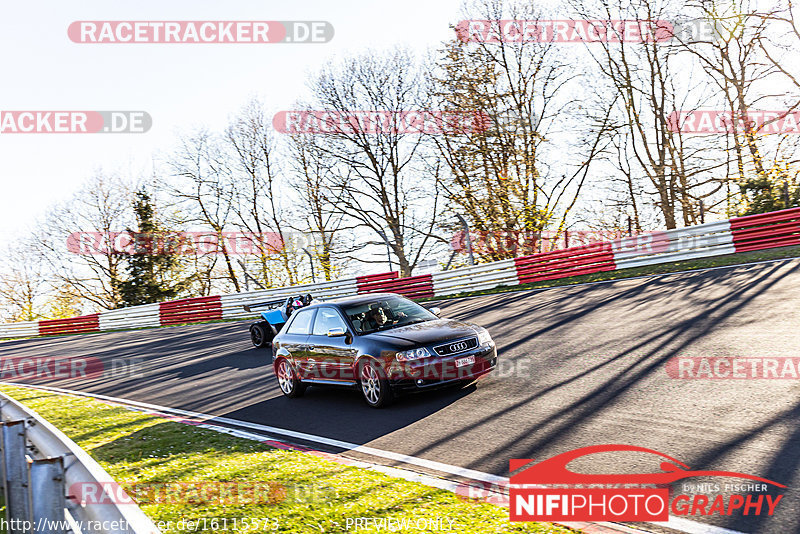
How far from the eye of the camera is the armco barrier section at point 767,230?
635 inches

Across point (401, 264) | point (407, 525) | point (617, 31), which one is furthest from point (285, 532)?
point (401, 264)

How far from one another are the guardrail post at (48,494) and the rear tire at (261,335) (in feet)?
42.9

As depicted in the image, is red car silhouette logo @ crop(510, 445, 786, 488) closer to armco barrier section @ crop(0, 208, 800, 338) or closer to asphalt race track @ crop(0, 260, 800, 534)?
asphalt race track @ crop(0, 260, 800, 534)

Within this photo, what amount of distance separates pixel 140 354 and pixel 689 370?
1676 cm

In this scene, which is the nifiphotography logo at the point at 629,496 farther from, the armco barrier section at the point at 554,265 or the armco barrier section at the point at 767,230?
the armco barrier section at the point at 554,265

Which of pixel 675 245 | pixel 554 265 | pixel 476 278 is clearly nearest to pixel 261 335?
pixel 476 278

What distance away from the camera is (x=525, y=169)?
2902cm

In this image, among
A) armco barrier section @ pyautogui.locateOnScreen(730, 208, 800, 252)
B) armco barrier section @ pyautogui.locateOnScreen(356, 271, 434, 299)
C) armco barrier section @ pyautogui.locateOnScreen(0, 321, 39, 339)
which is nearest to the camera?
armco barrier section @ pyautogui.locateOnScreen(730, 208, 800, 252)

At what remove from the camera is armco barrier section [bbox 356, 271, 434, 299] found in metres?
23.5

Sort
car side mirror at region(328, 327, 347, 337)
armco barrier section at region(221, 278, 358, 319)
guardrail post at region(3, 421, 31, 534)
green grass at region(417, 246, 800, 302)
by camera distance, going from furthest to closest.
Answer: armco barrier section at region(221, 278, 358, 319) < green grass at region(417, 246, 800, 302) < car side mirror at region(328, 327, 347, 337) < guardrail post at region(3, 421, 31, 534)

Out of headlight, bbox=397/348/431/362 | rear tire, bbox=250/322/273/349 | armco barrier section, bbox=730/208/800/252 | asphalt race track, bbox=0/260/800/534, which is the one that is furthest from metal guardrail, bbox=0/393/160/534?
armco barrier section, bbox=730/208/800/252

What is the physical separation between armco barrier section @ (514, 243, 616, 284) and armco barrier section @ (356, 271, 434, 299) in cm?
361

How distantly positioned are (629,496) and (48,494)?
3880 mm

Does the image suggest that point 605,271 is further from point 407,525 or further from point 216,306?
point 216,306
